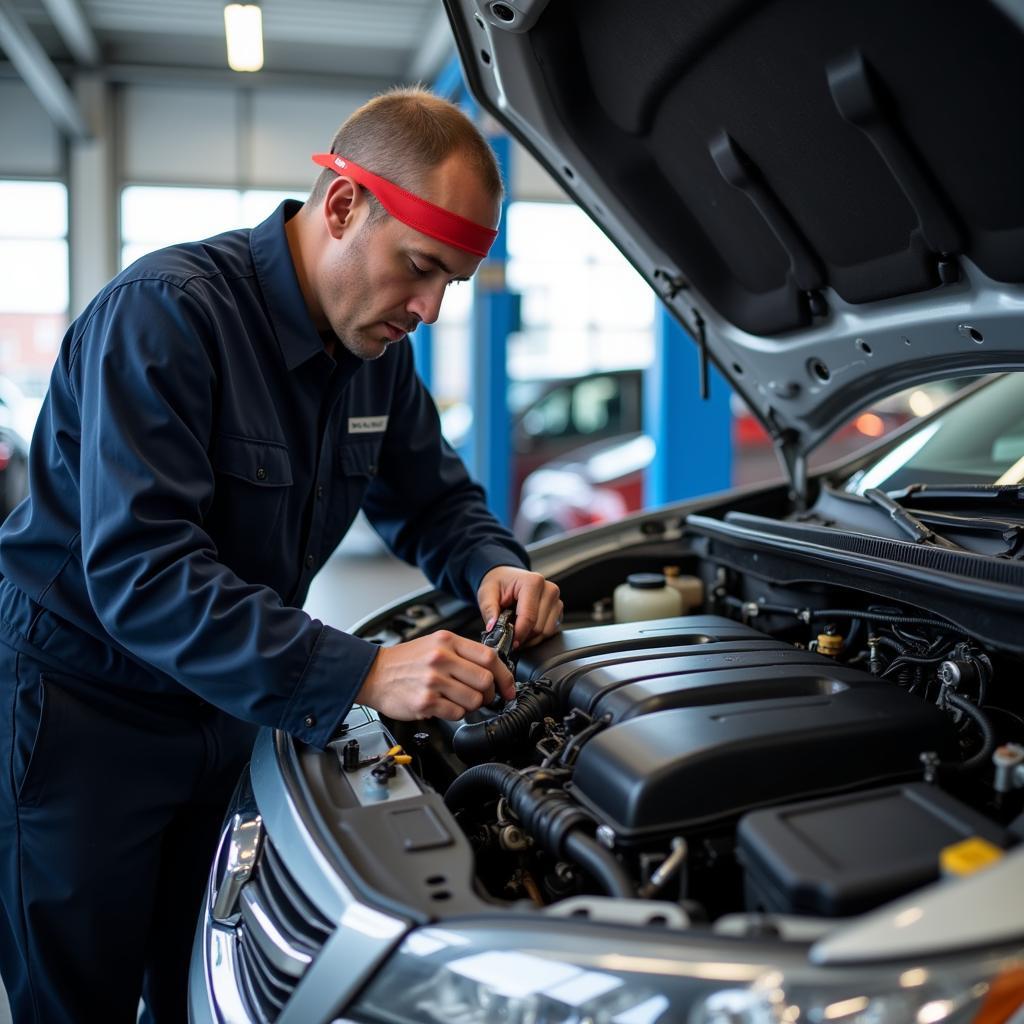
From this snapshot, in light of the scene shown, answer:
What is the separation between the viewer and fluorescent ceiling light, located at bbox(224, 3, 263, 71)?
226 inches

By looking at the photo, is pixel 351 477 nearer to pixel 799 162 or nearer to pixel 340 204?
pixel 340 204

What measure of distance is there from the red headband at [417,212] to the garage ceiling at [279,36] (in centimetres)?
670

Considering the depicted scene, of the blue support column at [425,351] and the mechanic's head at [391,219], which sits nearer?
the mechanic's head at [391,219]

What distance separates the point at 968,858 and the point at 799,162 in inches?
43.2

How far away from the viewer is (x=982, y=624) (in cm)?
121

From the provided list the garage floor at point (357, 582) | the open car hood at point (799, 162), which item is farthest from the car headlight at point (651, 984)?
the garage floor at point (357, 582)

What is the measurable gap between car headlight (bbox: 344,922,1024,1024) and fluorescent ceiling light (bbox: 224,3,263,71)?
5971 millimetres

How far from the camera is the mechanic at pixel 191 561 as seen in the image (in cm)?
124

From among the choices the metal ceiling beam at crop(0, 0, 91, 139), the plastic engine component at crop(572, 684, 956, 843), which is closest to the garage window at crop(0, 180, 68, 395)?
the metal ceiling beam at crop(0, 0, 91, 139)

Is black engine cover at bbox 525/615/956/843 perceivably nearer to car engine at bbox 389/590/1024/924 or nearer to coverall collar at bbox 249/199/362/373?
car engine at bbox 389/590/1024/924

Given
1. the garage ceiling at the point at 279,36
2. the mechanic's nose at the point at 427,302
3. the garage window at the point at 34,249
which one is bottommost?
the mechanic's nose at the point at 427,302

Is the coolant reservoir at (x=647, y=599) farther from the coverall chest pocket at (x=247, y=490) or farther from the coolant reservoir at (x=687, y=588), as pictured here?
the coverall chest pocket at (x=247, y=490)

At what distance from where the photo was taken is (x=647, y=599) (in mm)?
1837

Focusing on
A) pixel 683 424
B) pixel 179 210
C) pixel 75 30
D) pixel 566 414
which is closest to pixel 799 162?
pixel 683 424
